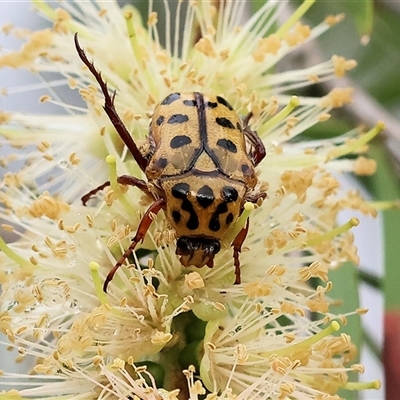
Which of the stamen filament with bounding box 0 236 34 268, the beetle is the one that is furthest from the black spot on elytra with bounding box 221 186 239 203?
the stamen filament with bounding box 0 236 34 268

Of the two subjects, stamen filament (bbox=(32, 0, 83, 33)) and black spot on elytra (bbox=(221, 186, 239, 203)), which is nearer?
black spot on elytra (bbox=(221, 186, 239, 203))

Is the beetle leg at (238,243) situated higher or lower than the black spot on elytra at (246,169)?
lower

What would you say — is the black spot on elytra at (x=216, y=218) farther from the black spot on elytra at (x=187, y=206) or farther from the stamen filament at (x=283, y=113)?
the stamen filament at (x=283, y=113)

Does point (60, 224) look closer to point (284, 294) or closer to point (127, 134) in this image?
point (127, 134)

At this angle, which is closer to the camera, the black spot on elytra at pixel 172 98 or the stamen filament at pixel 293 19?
the black spot on elytra at pixel 172 98

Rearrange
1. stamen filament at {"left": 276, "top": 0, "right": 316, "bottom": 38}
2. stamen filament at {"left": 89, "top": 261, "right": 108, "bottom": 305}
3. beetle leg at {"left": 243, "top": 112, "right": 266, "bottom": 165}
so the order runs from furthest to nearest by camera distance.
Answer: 1. stamen filament at {"left": 276, "top": 0, "right": 316, "bottom": 38}
2. beetle leg at {"left": 243, "top": 112, "right": 266, "bottom": 165}
3. stamen filament at {"left": 89, "top": 261, "right": 108, "bottom": 305}

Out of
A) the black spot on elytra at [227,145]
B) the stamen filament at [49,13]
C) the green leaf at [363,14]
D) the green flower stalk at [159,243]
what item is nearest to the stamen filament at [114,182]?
the green flower stalk at [159,243]

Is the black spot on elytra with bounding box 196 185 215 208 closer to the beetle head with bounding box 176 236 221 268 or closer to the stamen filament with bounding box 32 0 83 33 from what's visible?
the beetle head with bounding box 176 236 221 268
